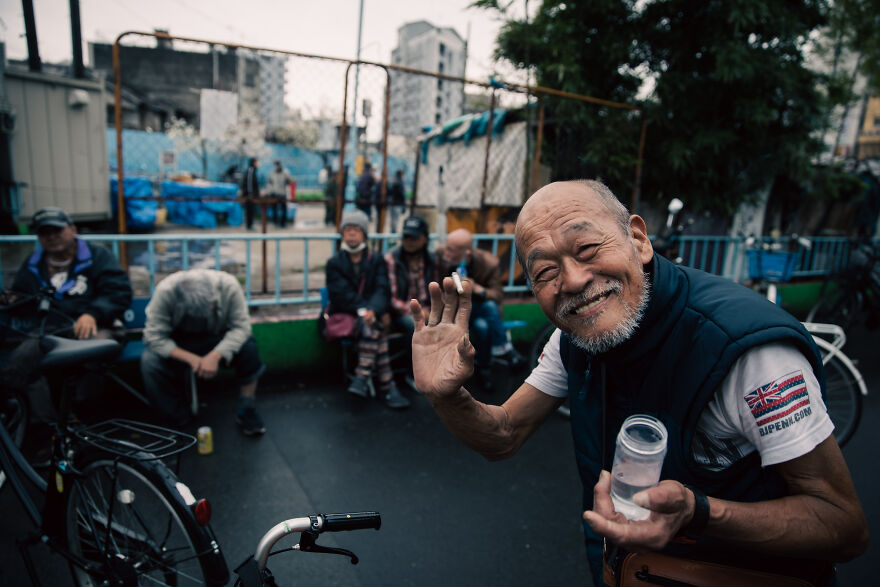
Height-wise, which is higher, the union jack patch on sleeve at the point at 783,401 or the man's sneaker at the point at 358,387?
the union jack patch on sleeve at the point at 783,401

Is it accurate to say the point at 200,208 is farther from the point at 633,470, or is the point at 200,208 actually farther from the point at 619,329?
the point at 633,470

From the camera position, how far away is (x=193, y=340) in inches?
149

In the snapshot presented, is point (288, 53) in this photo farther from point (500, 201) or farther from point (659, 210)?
point (659, 210)

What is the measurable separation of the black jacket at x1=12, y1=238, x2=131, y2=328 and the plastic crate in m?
6.66

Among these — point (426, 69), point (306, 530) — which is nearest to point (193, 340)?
point (306, 530)

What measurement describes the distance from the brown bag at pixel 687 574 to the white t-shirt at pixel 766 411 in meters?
0.23

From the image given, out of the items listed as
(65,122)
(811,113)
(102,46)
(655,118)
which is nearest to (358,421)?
(655,118)

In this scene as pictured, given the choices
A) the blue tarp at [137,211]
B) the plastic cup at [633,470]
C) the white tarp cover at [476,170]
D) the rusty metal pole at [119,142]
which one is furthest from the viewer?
the blue tarp at [137,211]

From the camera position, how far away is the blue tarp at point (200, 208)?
1500cm

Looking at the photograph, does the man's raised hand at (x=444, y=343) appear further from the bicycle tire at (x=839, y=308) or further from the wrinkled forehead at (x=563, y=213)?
the bicycle tire at (x=839, y=308)

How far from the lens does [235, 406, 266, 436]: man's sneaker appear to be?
372 centimetres

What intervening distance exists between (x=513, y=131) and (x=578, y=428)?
6355 millimetres

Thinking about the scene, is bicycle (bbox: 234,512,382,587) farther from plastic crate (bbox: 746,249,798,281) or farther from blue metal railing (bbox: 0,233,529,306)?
plastic crate (bbox: 746,249,798,281)

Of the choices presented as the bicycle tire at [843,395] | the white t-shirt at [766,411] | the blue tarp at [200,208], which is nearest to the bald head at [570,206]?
the white t-shirt at [766,411]
